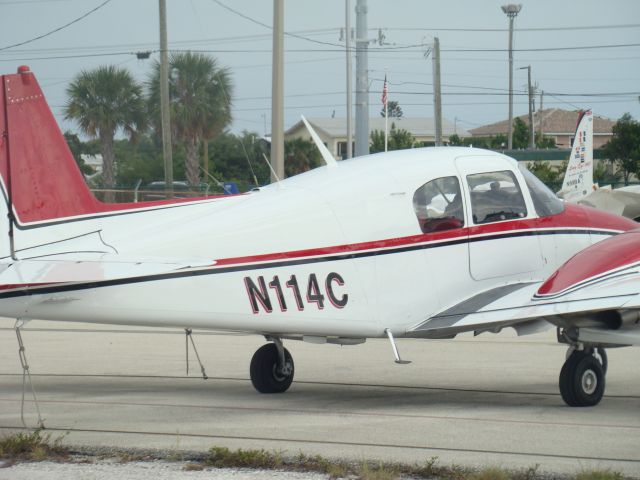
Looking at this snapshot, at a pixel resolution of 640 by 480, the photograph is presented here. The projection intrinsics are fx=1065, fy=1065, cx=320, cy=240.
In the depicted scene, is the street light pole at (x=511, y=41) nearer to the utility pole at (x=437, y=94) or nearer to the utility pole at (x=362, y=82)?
the utility pole at (x=437, y=94)

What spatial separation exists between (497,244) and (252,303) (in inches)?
106

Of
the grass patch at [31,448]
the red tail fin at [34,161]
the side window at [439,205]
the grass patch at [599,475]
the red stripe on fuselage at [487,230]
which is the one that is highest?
the red tail fin at [34,161]

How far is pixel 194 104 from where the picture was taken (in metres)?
57.3

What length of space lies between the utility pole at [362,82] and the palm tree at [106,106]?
3146 centimetres

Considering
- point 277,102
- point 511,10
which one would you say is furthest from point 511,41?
point 277,102

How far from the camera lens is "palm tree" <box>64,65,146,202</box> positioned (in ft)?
190

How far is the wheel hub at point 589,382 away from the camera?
10289 millimetres

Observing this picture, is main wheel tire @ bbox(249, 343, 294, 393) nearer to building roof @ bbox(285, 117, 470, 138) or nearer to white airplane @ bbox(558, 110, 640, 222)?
white airplane @ bbox(558, 110, 640, 222)

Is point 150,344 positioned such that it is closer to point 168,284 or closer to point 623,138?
point 168,284

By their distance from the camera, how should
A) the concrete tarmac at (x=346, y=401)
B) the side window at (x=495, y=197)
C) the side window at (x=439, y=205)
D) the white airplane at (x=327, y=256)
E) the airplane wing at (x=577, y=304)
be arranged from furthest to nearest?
the side window at (x=495, y=197) < the side window at (x=439, y=205) < the airplane wing at (x=577, y=304) < the white airplane at (x=327, y=256) < the concrete tarmac at (x=346, y=401)

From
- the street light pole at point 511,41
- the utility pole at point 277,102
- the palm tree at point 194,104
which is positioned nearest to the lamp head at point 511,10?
the street light pole at point 511,41

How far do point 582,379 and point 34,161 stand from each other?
18.7 feet

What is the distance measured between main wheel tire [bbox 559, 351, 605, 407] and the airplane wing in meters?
0.29

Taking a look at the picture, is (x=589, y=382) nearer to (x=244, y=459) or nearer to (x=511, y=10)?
(x=244, y=459)
